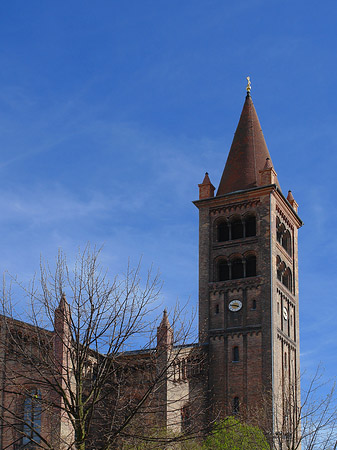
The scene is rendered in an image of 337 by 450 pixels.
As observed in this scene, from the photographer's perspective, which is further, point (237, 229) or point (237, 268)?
point (237, 229)

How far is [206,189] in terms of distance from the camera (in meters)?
55.7

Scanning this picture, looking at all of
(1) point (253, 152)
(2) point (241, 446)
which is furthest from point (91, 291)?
(1) point (253, 152)

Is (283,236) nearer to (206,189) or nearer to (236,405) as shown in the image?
(206,189)

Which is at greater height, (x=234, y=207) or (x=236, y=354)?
(x=234, y=207)

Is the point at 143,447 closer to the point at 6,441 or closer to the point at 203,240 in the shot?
the point at 6,441

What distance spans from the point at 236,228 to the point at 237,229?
103 millimetres

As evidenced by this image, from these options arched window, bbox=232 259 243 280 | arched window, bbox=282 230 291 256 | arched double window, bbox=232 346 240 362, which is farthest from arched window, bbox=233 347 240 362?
arched window, bbox=282 230 291 256

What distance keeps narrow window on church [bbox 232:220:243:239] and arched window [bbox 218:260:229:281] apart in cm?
213

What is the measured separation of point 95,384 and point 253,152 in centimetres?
4023

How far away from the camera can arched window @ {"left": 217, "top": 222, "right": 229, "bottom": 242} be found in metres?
53.8

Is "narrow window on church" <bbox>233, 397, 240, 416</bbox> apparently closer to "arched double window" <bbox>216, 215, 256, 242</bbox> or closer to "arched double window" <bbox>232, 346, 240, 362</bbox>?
"arched double window" <bbox>232, 346, 240, 362</bbox>

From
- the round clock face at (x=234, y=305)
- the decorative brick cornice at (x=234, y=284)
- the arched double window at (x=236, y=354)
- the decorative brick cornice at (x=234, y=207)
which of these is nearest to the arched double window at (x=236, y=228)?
the decorative brick cornice at (x=234, y=207)

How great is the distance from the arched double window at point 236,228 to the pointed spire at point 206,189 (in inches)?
104

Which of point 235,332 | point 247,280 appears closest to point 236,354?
point 235,332
